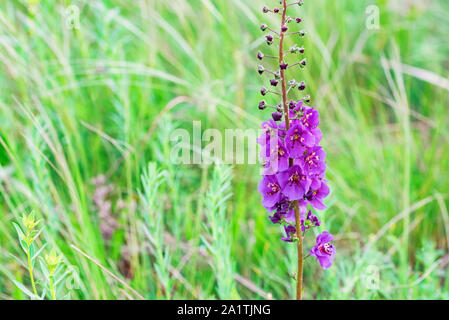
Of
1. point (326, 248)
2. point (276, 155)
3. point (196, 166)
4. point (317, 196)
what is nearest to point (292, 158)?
point (276, 155)

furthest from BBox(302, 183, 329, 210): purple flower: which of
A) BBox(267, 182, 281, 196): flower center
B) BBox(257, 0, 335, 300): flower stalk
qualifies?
BBox(267, 182, 281, 196): flower center

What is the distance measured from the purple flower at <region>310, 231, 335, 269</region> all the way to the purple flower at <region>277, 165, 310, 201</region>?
21 cm

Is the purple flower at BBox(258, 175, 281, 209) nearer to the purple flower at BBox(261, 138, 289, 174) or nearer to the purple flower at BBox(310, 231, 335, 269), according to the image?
the purple flower at BBox(261, 138, 289, 174)

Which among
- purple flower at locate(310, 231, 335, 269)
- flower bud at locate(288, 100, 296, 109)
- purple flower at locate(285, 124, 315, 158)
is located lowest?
purple flower at locate(310, 231, 335, 269)

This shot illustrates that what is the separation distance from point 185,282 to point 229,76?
1719 millimetres

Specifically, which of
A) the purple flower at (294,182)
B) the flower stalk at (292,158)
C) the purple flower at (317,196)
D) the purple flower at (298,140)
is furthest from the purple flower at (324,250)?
the purple flower at (298,140)

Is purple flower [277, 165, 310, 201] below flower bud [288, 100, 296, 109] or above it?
below

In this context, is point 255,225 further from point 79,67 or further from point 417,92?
point 417,92

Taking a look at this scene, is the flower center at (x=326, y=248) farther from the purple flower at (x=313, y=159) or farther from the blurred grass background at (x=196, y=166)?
the blurred grass background at (x=196, y=166)

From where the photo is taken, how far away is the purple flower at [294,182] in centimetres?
151

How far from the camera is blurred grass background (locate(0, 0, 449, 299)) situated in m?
2.38

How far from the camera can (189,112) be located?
3.61 metres

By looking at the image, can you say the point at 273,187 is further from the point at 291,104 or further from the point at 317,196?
the point at 291,104
